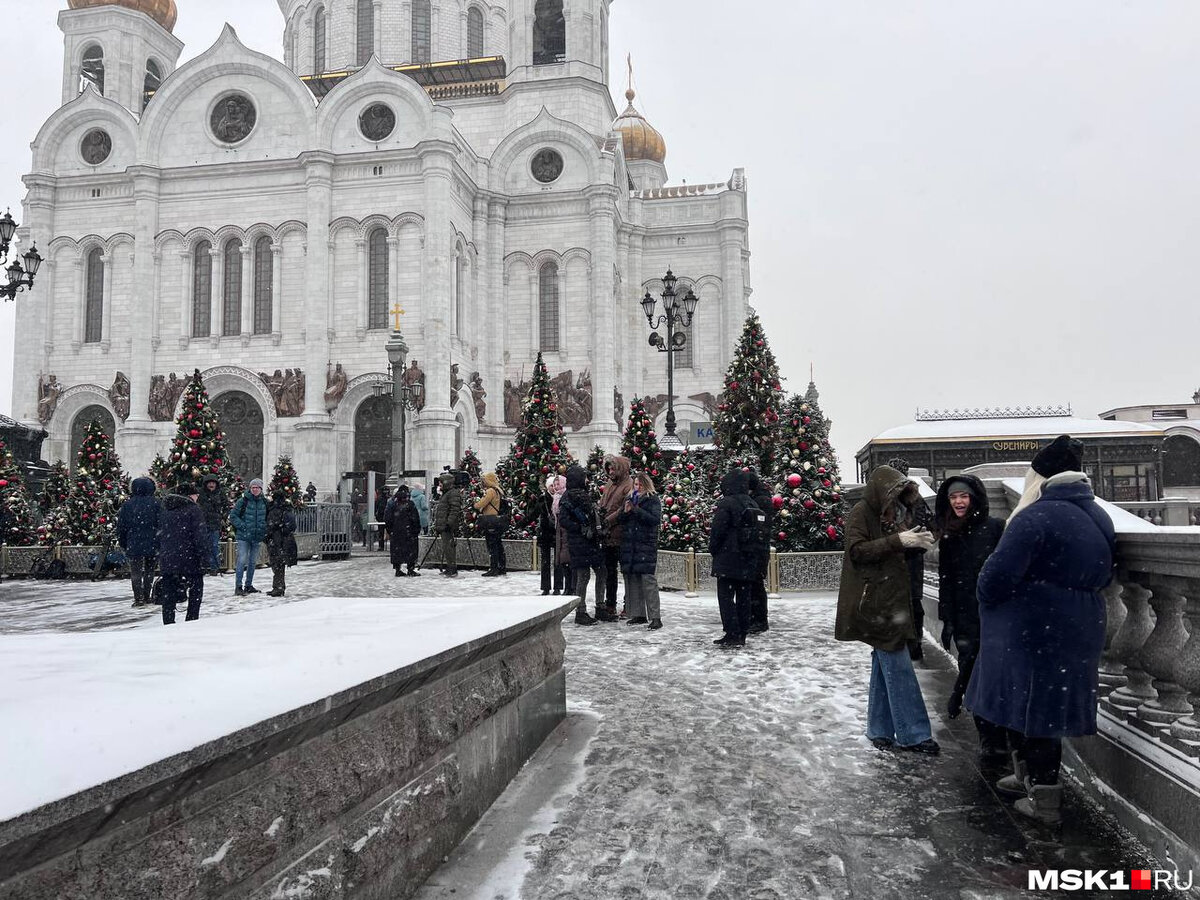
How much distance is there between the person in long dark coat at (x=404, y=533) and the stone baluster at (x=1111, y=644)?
1241 centimetres

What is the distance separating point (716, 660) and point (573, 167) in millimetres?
30212

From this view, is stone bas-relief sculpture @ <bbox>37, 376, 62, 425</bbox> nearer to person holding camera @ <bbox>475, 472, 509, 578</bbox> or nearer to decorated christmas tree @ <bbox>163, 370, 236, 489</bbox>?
decorated christmas tree @ <bbox>163, 370, 236, 489</bbox>

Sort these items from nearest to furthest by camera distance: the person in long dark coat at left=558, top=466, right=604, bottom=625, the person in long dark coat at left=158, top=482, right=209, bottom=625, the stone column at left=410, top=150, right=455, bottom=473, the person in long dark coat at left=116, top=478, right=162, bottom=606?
the person in long dark coat at left=158, top=482, right=209, bottom=625 → the person in long dark coat at left=558, top=466, right=604, bottom=625 → the person in long dark coat at left=116, top=478, right=162, bottom=606 → the stone column at left=410, top=150, right=455, bottom=473

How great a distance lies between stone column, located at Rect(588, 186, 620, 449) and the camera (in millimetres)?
32938

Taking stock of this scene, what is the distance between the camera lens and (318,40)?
1604 inches

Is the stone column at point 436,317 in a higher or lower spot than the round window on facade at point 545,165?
lower

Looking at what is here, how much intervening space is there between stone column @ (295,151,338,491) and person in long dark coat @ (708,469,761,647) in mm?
23763

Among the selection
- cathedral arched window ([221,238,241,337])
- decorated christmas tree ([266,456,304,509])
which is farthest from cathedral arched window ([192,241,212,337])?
decorated christmas tree ([266,456,304,509])

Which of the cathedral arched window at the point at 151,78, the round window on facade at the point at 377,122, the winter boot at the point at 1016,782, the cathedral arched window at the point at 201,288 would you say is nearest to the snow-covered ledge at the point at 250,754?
the winter boot at the point at 1016,782

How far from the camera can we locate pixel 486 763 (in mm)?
3613

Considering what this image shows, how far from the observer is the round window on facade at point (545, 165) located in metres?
34.5

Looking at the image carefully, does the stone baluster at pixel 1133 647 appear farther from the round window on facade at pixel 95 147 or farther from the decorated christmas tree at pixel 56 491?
the round window on facade at pixel 95 147

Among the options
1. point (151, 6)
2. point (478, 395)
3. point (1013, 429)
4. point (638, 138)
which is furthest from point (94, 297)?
point (1013, 429)

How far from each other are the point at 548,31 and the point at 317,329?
18610mm
